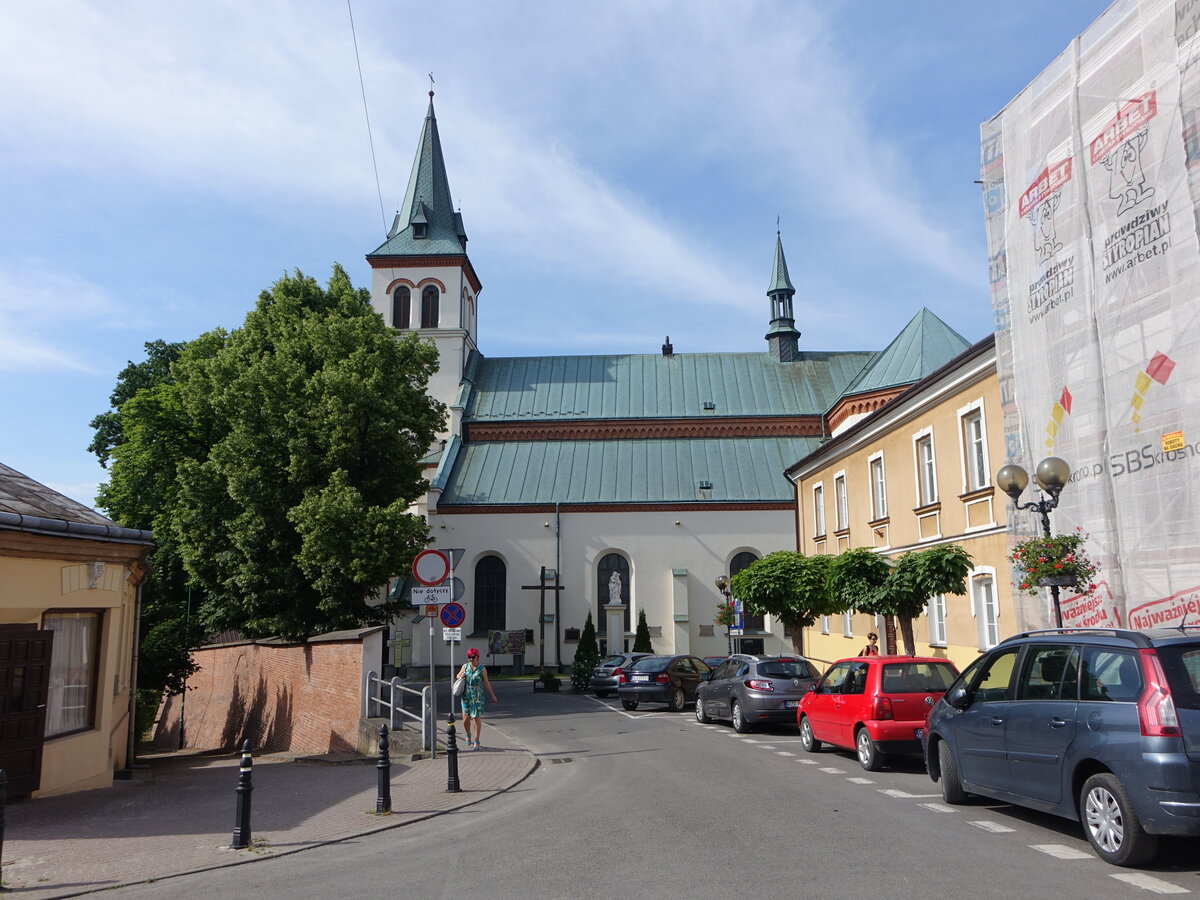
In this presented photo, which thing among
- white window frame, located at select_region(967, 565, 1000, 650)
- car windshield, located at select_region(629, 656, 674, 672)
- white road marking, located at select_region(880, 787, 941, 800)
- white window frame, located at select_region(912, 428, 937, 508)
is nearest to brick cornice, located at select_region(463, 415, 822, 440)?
car windshield, located at select_region(629, 656, 674, 672)

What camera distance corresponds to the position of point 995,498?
1688 cm

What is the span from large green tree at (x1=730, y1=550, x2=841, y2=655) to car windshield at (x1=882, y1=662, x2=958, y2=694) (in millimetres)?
11041

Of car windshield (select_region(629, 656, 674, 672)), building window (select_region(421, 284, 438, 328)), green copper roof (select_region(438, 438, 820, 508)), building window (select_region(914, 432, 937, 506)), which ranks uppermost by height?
building window (select_region(421, 284, 438, 328))

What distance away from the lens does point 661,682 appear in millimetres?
22156

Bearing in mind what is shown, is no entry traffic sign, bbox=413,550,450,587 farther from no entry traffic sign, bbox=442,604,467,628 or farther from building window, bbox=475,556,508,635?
building window, bbox=475,556,508,635

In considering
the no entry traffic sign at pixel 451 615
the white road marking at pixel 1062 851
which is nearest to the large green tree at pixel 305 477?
the no entry traffic sign at pixel 451 615

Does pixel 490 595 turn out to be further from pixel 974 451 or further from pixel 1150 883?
pixel 1150 883

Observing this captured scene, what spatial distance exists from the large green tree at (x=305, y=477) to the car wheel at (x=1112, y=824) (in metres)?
18.0

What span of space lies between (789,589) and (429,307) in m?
27.9

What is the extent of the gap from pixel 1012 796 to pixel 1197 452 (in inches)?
211

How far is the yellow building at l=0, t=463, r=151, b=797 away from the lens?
1005 centimetres

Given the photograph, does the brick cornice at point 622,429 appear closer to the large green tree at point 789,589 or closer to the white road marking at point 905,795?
the large green tree at point 789,589

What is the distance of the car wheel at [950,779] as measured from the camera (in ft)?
29.5

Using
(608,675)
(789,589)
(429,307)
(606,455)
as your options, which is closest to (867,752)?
(789,589)
